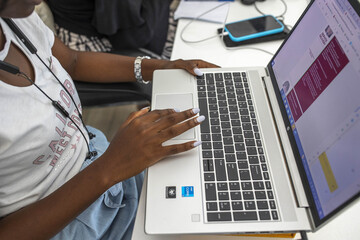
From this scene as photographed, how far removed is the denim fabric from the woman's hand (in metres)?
0.15

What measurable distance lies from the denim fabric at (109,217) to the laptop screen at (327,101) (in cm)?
46

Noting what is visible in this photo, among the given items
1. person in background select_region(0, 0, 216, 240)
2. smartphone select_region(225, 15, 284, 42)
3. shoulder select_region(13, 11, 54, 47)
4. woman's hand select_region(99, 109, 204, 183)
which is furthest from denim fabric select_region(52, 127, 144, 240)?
smartphone select_region(225, 15, 284, 42)

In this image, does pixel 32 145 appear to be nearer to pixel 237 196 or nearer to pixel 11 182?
pixel 11 182

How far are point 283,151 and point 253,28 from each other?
1.88 feet

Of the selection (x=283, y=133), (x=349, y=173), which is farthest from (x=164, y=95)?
(x=349, y=173)

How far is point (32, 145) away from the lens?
59 centimetres

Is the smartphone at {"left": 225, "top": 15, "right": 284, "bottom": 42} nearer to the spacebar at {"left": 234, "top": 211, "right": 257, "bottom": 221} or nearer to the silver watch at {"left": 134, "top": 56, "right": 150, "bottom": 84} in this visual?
the silver watch at {"left": 134, "top": 56, "right": 150, "bottom": 84}

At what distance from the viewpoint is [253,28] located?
1.00 metres

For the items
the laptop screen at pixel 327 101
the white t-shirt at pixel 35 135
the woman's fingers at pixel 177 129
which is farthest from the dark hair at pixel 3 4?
the laptop screen at pixel 327 101

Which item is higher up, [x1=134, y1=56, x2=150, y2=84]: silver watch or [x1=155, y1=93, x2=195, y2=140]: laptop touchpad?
[x1=134, y1=56, x2=150, y2=84]: silver watch

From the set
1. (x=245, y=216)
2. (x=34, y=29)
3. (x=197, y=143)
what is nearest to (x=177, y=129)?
(x=197, y=143)

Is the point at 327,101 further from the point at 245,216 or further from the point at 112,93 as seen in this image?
the point at 112,93

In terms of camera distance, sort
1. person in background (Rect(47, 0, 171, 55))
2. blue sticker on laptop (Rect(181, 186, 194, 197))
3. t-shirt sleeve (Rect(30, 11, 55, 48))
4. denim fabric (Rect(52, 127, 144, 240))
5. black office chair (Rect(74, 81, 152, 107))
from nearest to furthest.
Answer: blue sticker on laptop (Rect(181, 186, 194, 197)) → denim fabric (Rect(52, 127, 144, 240)) → t-shirt sleeve (Rect(30, 11, 55, 48)) → black office chair (Rect(74, 81, 152, 107)) → person in background (Rect(47, 0, 171, 55))

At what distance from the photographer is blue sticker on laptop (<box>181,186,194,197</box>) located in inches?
21.7
